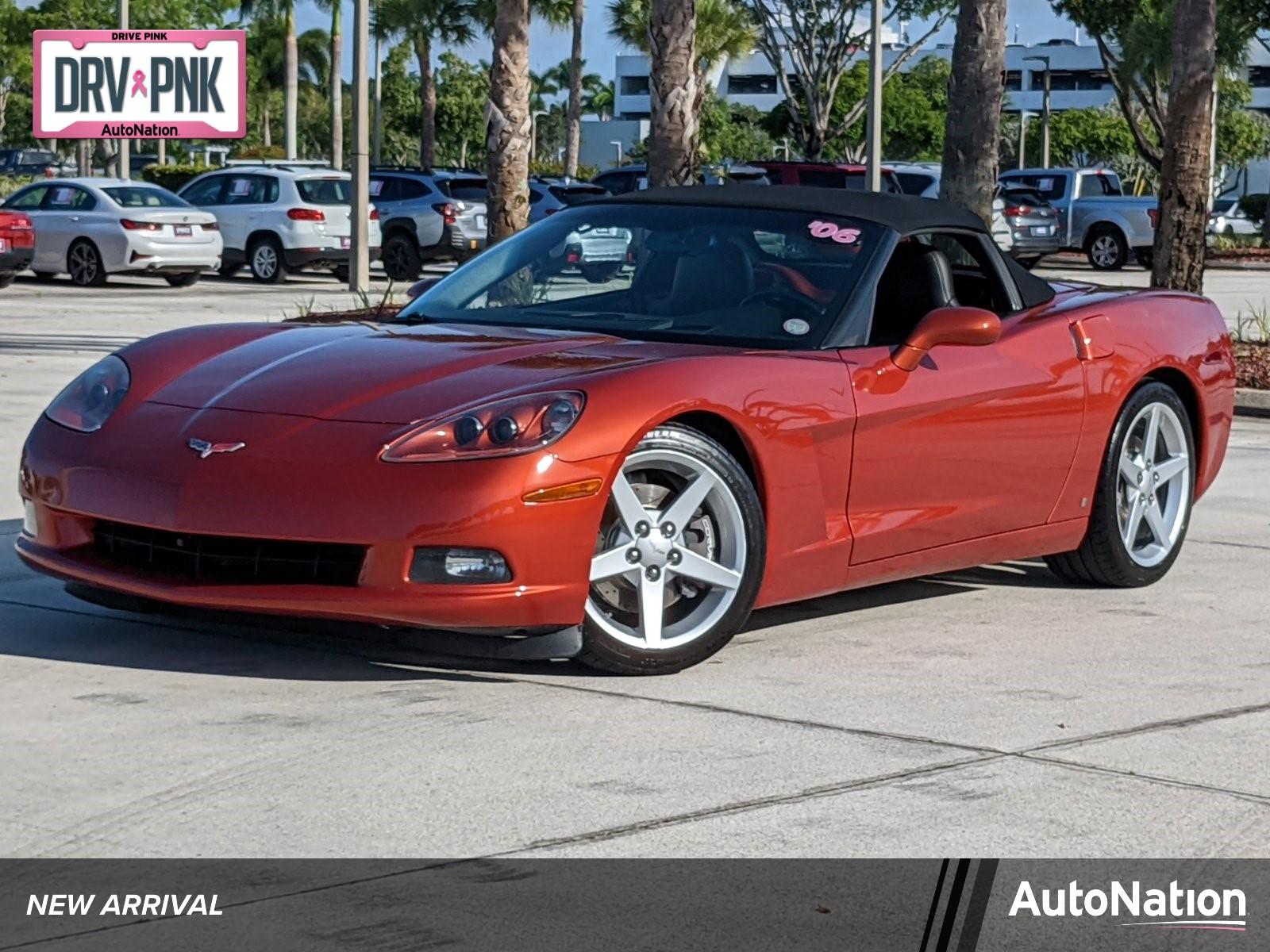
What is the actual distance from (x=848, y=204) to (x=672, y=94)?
11.9m

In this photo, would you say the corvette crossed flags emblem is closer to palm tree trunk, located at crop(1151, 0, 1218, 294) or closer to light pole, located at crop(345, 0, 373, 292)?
palm tree trunk, located at crop(1151, 0, 1218, 294)

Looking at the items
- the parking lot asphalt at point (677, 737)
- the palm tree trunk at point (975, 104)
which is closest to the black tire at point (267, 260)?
the palm tree trunk at point (975, 104)

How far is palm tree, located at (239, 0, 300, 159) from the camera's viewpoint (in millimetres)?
58031

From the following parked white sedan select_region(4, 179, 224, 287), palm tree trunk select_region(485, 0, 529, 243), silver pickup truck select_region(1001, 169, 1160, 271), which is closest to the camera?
palm tree trunk select_region(485, 0, 529, 243)

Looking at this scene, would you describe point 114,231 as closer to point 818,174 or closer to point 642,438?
point 818,174

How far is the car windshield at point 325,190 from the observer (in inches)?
1141

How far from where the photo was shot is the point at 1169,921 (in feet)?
12.7

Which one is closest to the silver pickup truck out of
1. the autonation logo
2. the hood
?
the hood

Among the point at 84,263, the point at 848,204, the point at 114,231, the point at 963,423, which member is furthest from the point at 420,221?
the point at 963,423

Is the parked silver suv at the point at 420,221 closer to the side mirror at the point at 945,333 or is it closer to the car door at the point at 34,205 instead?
the car door at the point at 34,205

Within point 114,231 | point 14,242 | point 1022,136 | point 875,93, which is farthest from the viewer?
point 1022,136

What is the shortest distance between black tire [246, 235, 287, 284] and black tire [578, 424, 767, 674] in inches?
930

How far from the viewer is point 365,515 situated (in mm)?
5492

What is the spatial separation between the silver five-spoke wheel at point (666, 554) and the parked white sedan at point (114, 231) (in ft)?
72.4
